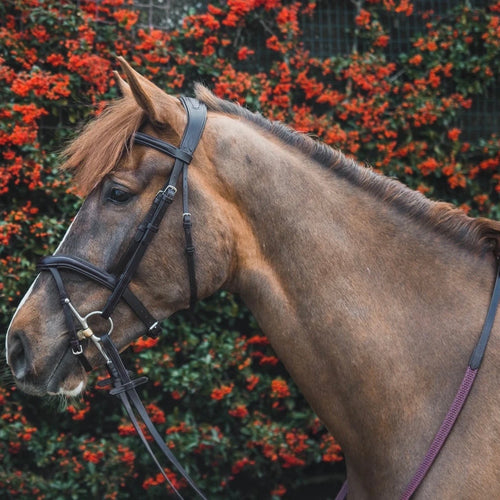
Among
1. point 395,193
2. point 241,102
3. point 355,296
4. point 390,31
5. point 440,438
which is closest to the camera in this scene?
point 440,438

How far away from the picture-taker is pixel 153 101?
2.13 meters

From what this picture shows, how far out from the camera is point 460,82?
430cm

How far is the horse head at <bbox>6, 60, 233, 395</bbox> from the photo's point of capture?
2.12 m

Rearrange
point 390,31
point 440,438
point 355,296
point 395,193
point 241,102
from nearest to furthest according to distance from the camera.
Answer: point 440,438 → point 355,296 → point 395,193 → point 241,102 → point 390,31

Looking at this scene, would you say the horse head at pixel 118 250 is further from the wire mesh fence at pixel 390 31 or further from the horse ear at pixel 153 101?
the wire mesh fence at pixel 390 31

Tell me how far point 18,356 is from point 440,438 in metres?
1.42

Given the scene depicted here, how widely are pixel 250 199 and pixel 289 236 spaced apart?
19 cm

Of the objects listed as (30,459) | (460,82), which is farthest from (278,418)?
(460,82)

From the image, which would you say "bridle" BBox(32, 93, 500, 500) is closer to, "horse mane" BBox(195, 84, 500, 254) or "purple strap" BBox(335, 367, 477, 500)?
"horse mane" BBox(195, 84, 500, 254)

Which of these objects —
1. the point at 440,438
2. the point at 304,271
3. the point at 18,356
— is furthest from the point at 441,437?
the point at 18,356

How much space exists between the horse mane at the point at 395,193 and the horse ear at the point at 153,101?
0.21 metres

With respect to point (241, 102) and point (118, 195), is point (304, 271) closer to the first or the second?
point (118, 195)

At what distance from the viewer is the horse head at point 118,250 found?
2.12 meters

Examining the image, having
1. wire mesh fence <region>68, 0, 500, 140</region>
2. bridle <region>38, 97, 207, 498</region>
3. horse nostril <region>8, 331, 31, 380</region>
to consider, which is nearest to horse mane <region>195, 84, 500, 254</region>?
bridle <region>38, 97, 207, 498</region>
